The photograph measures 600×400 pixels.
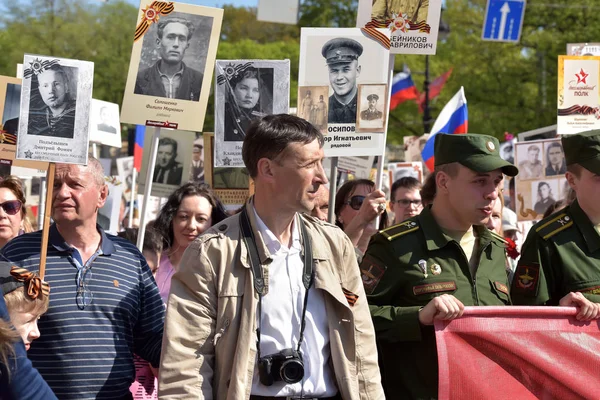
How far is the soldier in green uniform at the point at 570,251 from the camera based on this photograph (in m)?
4.78

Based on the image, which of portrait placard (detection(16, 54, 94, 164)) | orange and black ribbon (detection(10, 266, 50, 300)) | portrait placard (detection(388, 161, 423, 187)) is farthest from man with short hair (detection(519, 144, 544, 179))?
orange and black ribbon (detection(10, 266, 50, 300))

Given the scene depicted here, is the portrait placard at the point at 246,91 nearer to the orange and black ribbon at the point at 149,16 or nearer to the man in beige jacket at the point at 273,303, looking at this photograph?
the orange and black ribbon at the point at 149,16

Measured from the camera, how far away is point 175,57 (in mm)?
6277

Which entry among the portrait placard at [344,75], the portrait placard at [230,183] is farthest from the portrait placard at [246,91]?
the portrait placard at [230,183]

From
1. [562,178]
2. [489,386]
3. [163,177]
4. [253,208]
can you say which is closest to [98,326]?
[253,208]

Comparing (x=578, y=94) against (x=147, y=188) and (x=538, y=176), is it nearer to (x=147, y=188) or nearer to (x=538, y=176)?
(x=538, y=176)

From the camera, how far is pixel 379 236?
4.68 meters

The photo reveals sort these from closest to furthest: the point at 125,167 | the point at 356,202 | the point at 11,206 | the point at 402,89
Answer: the point at 11,206 < the point at 356,202 < the point at 125,167 < the point at 402,89

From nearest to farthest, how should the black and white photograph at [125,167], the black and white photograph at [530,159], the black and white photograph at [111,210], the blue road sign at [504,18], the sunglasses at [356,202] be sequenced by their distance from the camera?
the sunglasses at [356,202]
the black and white photograph at [111,210]
the black and white photograph at [530,159]
the black and white photograph at [125,167]
the blue road sign at [504,18]

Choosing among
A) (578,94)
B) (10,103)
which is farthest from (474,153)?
(578,94)

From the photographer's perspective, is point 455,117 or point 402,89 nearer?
point 455,117

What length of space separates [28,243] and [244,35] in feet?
Result: 157

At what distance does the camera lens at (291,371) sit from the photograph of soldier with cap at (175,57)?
2.99 meters

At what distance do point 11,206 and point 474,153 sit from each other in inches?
113
